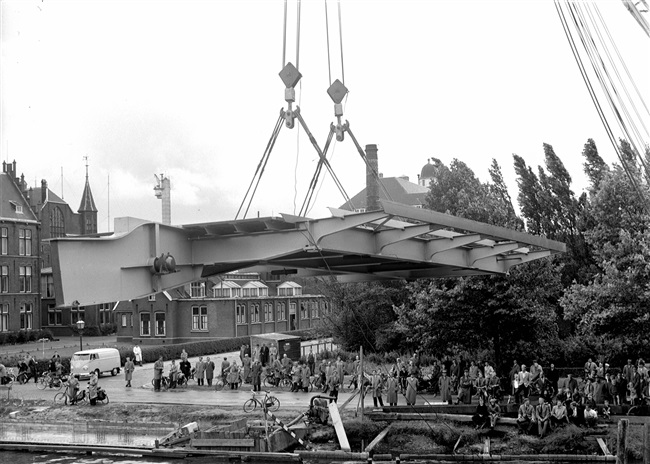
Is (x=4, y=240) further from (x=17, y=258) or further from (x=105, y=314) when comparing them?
(x=105, y=314)

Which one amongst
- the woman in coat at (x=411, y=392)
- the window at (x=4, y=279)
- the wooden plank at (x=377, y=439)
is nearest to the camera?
the wooden plank at (x=377, y=439)

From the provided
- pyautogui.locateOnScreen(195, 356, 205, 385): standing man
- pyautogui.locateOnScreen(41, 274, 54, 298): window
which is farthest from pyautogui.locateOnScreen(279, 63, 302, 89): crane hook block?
pyautogui.locateOnScreen(41, 274, 54, 298): window

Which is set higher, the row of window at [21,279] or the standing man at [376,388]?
the row of window at [21,279]

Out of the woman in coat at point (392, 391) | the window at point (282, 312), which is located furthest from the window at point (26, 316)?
the woman in coat at point (392, 391)

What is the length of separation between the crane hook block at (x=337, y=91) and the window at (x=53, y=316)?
69.2 metres

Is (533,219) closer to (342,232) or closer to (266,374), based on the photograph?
(266,374)

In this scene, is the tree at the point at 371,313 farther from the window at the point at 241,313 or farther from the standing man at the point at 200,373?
the window at the point at 241,313

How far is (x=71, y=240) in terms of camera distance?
597 inches

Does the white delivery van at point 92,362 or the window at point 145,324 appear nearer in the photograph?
the white delivery van at point 92,362

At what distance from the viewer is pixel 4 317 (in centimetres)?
7144

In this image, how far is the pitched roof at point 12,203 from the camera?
2869 inches

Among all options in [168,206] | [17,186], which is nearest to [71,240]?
[168,206]

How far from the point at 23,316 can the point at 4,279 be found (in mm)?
4043

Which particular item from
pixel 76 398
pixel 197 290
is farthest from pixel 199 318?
pixel 76 398
